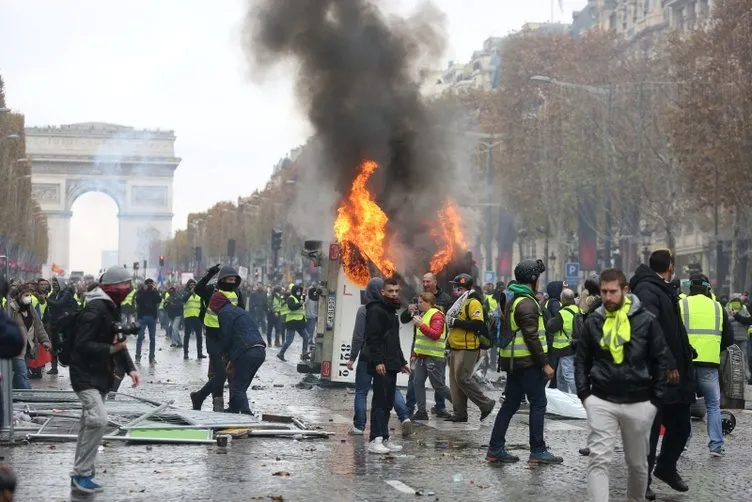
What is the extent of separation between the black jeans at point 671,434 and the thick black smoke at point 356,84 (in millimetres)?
14493

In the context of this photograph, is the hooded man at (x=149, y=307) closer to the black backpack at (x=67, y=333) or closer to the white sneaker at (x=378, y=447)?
the white sneaker at (x=378, y=447)

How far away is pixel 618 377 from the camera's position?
903cm

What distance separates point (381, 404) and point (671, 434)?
3.04 metres

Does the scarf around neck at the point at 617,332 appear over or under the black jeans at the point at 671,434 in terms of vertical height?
over

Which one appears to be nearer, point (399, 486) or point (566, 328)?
point (399, 486)

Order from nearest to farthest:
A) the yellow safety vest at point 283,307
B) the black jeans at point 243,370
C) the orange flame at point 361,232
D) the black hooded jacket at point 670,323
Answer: the black hooded jacket at point 670,323 < the black jeans at point 243,370 < the orange flame at point 361,232 < the yellow safety vest at point 283,307

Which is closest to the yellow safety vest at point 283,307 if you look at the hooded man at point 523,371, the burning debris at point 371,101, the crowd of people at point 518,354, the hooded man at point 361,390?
the burning debris at point 371,101

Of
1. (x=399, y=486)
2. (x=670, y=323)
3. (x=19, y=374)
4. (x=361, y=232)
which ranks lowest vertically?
(x=399, y=486)

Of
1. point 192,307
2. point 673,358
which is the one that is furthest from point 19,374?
point 192,307

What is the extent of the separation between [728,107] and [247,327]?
26748mm

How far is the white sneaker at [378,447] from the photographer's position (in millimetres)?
13008

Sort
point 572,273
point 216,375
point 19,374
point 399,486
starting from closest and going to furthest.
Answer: point 399,486 < point 216,375 < point 19,374 < point 572,273

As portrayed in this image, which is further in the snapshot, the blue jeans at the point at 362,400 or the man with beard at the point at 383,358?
the blue jeans at the point at 362,400

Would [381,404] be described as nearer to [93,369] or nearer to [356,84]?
[93,369]
